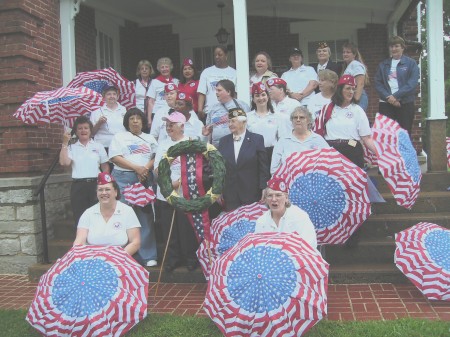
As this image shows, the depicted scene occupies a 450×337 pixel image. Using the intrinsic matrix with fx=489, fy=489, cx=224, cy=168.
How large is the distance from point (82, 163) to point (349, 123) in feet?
9.72

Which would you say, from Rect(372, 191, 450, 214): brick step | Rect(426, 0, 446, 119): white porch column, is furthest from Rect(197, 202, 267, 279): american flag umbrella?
Rect(426, 0, 446, 119): white porch column

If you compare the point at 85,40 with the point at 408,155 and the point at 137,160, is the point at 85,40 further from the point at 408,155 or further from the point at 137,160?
the point at 408,155

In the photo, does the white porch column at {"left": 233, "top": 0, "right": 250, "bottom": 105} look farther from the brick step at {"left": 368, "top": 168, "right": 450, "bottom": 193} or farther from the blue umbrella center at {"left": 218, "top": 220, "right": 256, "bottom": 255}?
the blue umbrella center at {"left": 218, "top": 220, "right": 256, "bottom": 255}

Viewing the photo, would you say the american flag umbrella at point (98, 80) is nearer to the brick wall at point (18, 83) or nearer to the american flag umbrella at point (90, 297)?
the brick wall at point (18, 83)

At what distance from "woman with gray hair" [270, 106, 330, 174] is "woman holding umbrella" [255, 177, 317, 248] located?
759 mm

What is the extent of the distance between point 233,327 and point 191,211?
134cm

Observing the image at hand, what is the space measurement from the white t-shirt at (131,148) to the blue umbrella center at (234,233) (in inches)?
55.3

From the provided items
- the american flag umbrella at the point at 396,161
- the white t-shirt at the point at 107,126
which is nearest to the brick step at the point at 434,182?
the american flag umbrella at the point at 396,161

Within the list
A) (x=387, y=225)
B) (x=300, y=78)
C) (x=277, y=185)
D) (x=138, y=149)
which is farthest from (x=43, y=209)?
(x=387, y=225)

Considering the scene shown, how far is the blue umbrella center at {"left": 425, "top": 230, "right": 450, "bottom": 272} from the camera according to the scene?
413 cm

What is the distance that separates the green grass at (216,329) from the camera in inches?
141

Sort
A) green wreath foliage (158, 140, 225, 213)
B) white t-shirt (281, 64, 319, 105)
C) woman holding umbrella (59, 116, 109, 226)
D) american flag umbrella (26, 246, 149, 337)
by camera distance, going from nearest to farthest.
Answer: american flag umbrella (26, 246, 149, 337), green wreath foliage (158, 140, 225, 213), woman holding umbrella (59, 116, 109, 226), white t-shirt (281, 64, 319, 105)

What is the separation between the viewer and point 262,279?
3.31 metres

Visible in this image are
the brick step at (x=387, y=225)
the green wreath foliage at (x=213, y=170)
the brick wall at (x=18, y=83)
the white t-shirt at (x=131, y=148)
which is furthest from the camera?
the brick wall at (x=18, y=83)
